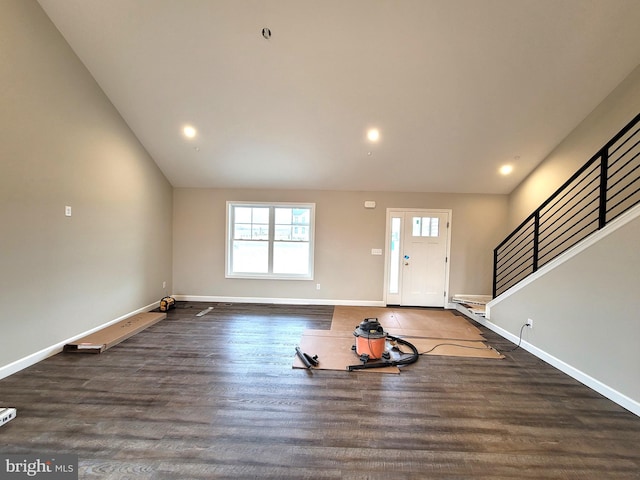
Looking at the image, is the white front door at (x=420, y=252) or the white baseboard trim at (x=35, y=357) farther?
the white front door at (x=420, y=252)

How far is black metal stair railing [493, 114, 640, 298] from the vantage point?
2678 millimetres

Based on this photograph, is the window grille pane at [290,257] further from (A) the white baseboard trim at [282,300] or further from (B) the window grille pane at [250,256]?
(A) the white baseboard trim at [282,300]

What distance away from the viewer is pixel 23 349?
8.61 feet

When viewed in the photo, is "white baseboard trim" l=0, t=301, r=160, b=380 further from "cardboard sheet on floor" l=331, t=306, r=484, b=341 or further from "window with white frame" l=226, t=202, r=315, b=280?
"cardboard sheet on floor" l=331, t=306, r=484, b=341

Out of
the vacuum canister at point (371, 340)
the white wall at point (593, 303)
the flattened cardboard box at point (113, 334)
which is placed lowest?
the flattened cardboard box at point (113, 334)

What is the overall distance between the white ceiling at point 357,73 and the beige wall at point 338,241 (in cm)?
91

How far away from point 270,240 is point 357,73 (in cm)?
337

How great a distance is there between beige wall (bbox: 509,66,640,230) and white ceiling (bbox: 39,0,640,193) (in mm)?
120

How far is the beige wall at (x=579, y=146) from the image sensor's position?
10.2 ft

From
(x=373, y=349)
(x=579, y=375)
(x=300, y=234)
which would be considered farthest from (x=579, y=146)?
(x=300, y=234)

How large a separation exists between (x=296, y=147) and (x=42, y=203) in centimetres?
312

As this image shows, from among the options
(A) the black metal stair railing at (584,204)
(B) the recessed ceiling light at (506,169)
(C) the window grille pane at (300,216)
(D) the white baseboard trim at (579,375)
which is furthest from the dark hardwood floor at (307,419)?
(B) the recessed ceiling light at (506,169)

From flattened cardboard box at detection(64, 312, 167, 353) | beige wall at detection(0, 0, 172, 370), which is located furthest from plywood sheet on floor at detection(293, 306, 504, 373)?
beige wall at detection(0, 0, 172, 370)

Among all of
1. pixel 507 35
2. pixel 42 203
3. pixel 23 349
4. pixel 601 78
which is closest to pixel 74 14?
pixel 42 203
